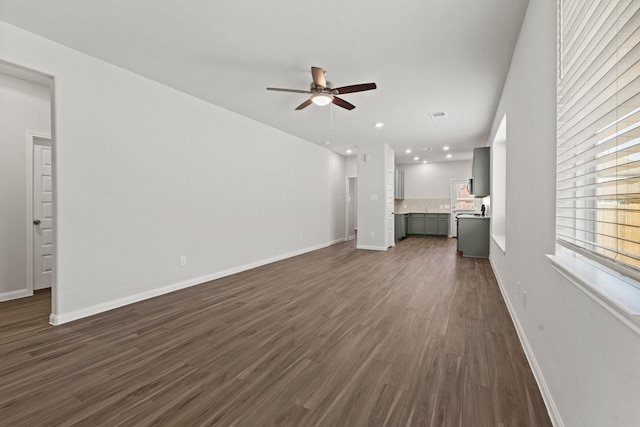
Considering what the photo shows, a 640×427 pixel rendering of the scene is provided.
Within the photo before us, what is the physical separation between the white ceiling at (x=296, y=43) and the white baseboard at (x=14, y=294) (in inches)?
128

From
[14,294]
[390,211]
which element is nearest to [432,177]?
[390,211]

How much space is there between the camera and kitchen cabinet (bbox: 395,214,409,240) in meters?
8.95

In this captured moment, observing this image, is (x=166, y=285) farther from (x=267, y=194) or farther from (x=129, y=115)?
(x=267, y=194)

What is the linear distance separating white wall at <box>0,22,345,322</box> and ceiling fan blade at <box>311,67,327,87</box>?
2.12m

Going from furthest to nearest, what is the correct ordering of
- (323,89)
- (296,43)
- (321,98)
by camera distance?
(321,98) → (323,89) → (296,43)

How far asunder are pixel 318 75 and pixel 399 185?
23.7 ft

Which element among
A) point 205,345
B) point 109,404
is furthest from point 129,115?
point 109,404

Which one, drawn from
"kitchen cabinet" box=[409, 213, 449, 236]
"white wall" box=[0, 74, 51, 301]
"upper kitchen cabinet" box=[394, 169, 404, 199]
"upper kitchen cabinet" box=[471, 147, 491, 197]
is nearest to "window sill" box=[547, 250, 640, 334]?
"upper kitchen cabinet" box=[471, 147, 491, 197]

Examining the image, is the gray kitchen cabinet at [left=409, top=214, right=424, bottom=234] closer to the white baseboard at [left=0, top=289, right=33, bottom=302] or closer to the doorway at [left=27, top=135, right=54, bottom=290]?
the doorway at [left=27, top=135, right=54, bottom=290]

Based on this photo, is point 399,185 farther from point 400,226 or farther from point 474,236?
point 474,236

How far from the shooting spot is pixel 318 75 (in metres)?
3.17

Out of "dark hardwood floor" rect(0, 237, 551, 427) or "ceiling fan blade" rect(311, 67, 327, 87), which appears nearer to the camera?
"dark hardwood floor" rect(0, 237, 551, 427)

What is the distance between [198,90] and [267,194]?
2339 mm

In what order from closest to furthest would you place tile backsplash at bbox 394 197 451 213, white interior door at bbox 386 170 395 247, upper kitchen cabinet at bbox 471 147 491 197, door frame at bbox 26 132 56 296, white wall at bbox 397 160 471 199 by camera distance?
door frame at bbox 26 132 56 296
upper kitchen cabinet at bbox 471 147 491 197
white interior door at bbox 386 170 395 247
white wall at bbox 397 160 471 199
tile backsplash at bbox 394 197 451 213
